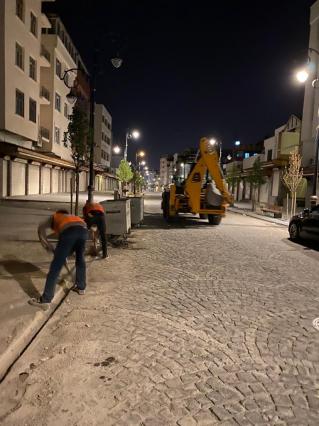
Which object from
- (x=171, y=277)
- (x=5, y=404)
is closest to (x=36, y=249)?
(x=171, y=277)

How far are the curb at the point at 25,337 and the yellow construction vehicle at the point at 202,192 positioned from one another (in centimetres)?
1216

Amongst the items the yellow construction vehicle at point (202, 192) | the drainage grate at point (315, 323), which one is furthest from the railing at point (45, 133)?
the drainage grate at point (315, 323)

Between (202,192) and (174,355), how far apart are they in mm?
14459

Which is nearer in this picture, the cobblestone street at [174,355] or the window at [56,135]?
the cobblestone street at [174,355]

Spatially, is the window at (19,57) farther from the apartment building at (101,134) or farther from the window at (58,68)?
the apartment building at (101,134)

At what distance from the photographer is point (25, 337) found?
4383 millimetres

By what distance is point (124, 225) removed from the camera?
455 inches

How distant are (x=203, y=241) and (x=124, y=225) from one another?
9.24 feet

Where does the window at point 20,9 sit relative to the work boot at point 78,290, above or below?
above

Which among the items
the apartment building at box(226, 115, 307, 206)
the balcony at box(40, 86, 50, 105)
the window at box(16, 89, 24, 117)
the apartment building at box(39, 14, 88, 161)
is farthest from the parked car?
the balcony at box(40, 86, 50, 105)

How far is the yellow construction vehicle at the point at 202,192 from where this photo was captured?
17.6 m

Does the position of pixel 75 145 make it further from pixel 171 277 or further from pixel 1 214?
pixel 171 277

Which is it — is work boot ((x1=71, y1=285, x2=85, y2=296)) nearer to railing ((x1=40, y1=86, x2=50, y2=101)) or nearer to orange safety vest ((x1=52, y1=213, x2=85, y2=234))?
orange safety vest ((x1=52, y1=213, x2=85, y2=234))

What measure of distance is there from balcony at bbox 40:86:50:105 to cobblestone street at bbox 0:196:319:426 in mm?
31583
